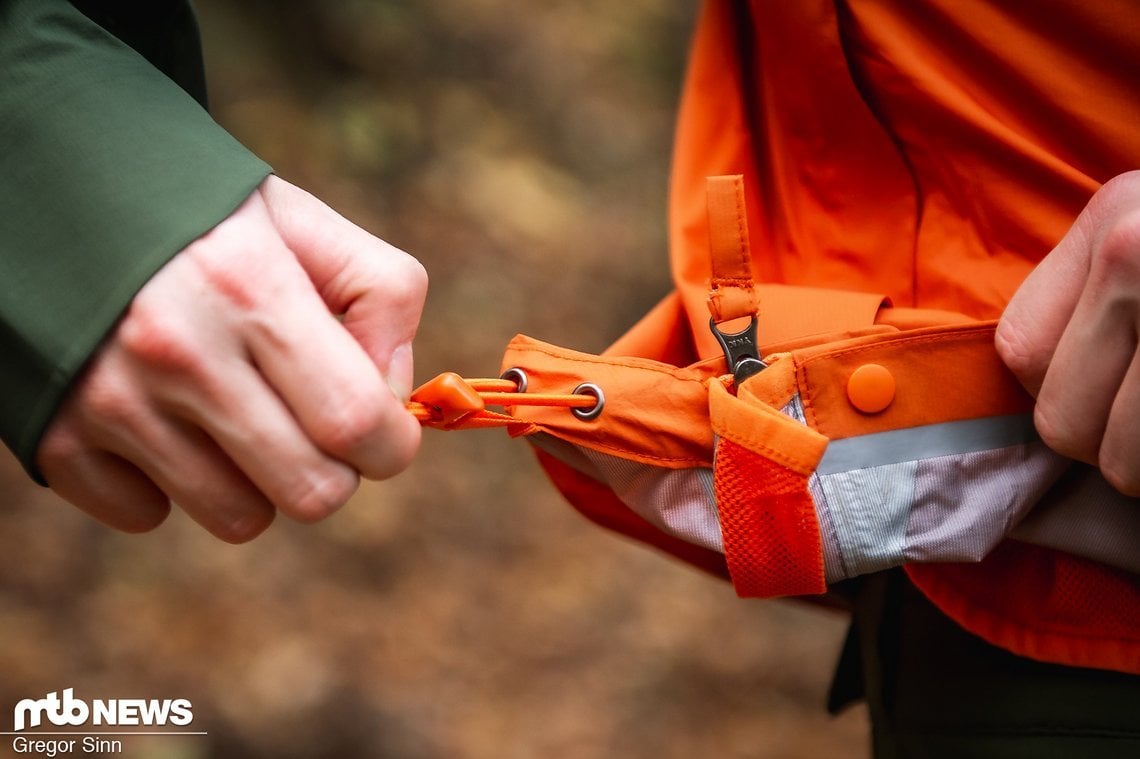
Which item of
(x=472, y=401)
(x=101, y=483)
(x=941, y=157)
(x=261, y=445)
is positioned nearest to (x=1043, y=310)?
(x=941, y=157)

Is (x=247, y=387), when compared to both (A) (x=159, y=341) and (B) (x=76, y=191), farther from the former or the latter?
(B) (x=76, y=191)

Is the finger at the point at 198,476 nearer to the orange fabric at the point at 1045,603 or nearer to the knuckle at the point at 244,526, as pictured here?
the knuckle at the point at 244,526

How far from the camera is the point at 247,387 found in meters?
0.53

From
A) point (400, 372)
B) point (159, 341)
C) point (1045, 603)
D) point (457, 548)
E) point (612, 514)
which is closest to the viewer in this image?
point (159, 341)

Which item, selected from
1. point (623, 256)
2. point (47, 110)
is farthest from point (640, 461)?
point (623, 256)

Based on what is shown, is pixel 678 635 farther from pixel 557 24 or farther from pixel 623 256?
pixel 557 24

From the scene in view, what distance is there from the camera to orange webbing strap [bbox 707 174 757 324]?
69 cm

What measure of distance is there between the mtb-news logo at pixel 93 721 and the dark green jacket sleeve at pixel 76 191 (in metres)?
1.62

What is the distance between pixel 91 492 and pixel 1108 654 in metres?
0.72

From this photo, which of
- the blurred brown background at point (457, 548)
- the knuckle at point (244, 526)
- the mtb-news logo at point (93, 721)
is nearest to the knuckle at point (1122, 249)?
the knuckle at point (244, 526)

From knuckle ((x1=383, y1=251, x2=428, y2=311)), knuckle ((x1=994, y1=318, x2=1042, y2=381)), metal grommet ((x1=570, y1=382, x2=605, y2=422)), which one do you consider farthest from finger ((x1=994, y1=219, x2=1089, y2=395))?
knuckle ((x1=383, y1=251, x2=428, y2=311))

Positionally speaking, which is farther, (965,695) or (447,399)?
(965,695)

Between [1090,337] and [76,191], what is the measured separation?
→ 0.63 metres

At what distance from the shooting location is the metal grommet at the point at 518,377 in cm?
73
